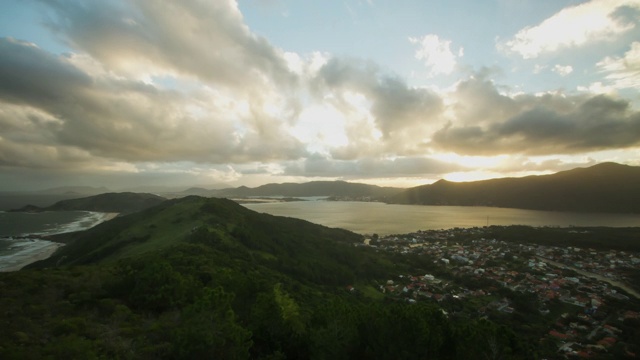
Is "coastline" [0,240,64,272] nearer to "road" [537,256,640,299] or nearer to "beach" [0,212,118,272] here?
"beach" [0,212,118,272]

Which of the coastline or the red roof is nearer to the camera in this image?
the red roof

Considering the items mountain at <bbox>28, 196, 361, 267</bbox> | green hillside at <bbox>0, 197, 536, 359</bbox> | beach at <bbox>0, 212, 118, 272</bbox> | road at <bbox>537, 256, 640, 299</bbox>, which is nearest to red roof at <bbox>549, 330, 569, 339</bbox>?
road at <bbox>537, 256, 640, 299</bbox>

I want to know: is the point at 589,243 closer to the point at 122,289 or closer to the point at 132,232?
the point at 122,289

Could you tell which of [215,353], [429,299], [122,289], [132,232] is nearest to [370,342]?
[215,353]

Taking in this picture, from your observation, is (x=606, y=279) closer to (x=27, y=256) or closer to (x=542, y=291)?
(x=542, y=291)

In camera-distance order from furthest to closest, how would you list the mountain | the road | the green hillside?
the mountain
the road
the green hillside

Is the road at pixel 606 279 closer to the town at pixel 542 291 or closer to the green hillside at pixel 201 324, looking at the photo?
the town at pixel 542 291

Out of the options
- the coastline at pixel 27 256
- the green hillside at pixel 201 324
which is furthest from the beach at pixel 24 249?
the green hillside at pixel 201 324

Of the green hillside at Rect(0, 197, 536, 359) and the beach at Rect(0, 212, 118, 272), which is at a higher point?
the green hillside at Rect(0, 197, 536, 359)

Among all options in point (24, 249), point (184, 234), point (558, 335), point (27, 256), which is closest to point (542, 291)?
point (558, 335)
